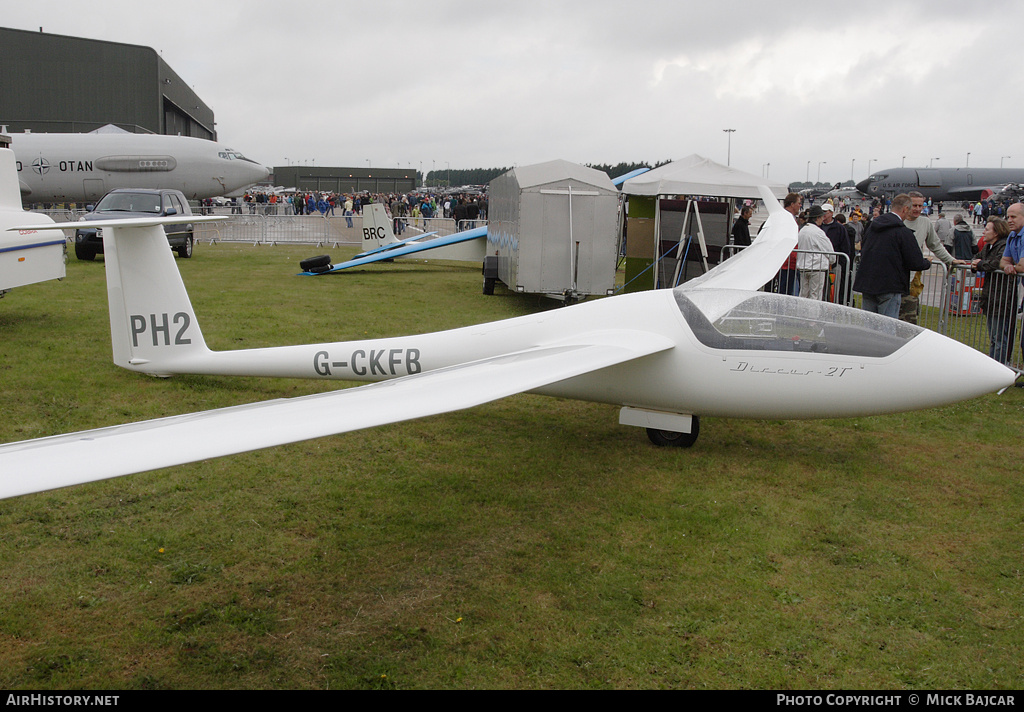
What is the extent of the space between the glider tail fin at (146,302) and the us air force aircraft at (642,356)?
0.04 ft

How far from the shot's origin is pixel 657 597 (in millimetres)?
4328

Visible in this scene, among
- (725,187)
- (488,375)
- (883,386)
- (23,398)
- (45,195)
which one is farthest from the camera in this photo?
(45,195)

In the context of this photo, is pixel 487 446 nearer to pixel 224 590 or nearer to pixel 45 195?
pixel 224 590

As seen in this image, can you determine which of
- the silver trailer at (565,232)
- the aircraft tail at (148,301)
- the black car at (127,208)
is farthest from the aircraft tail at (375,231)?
the aircraft tail at (148,301)

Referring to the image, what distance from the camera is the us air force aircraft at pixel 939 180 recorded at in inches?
2726

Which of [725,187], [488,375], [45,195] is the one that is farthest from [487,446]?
[45,195]

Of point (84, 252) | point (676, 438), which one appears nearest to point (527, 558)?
point (676, 438)

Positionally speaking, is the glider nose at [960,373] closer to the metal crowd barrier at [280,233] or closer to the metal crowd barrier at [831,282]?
the metal crowd barrier at [831,282]

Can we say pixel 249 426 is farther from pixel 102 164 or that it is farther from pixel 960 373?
pixel 102 164

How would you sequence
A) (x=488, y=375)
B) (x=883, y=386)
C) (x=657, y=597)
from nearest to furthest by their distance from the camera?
(x=657, y=597)
(x=488, y=375)
(x=883, y=386)

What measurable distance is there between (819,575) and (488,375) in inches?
96.8

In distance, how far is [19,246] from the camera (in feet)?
33.7

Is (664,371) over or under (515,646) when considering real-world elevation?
over

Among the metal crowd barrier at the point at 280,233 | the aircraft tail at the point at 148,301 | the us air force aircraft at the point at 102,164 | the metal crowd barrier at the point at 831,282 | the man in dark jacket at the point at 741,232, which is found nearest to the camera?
the aircraft tail at the point at 148,301
